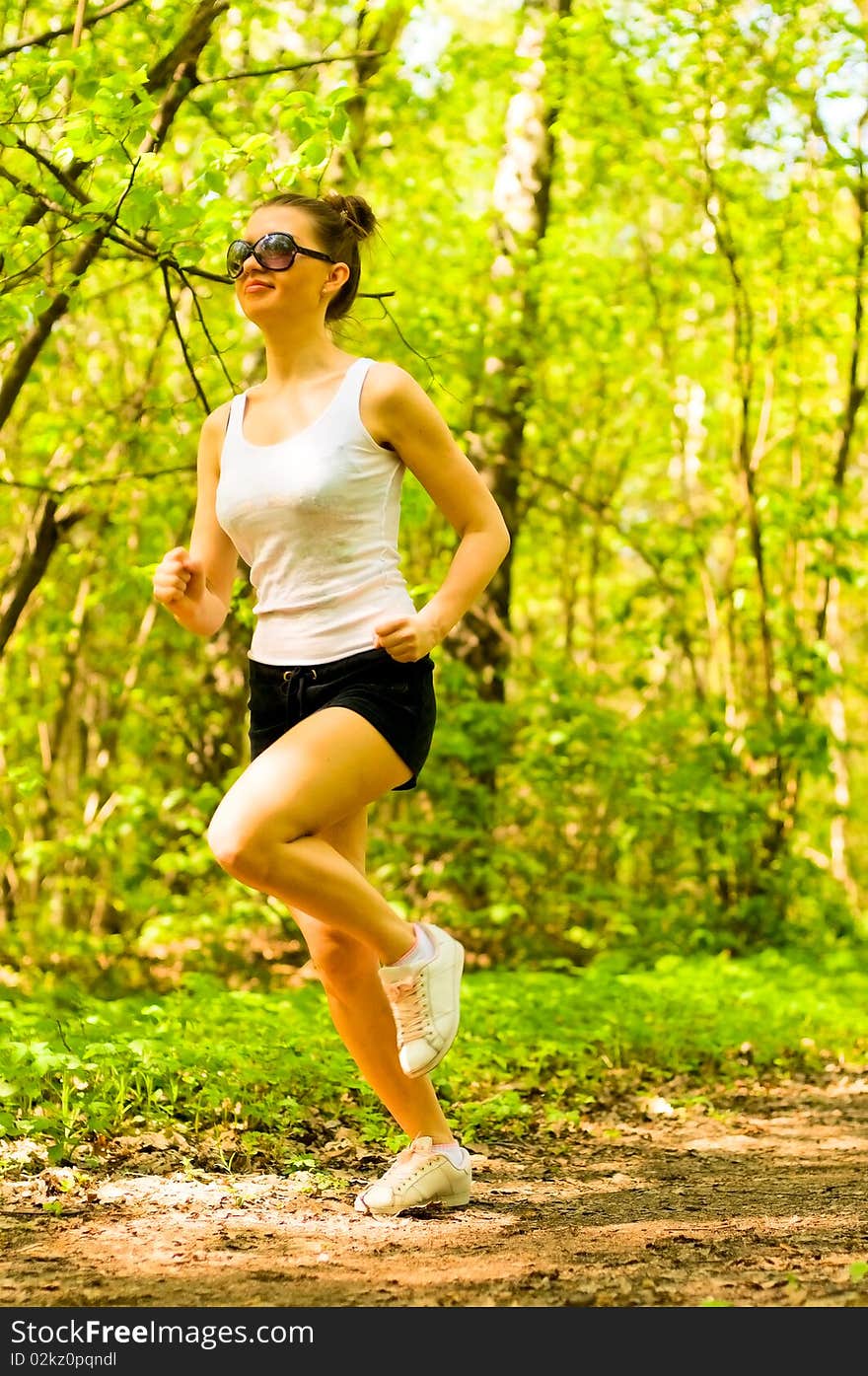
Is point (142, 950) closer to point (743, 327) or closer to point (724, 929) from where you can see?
point (724, 929)

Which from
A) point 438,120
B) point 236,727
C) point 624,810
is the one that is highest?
point 438,120

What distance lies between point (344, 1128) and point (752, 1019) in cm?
252

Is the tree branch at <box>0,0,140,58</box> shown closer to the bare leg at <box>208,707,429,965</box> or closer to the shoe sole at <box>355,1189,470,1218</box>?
the bare leg at <box>208,707,429,965</box>

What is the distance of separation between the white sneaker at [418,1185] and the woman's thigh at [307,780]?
87cm

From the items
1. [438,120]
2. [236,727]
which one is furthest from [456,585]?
[438,120]

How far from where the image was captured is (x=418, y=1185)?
3.33 m

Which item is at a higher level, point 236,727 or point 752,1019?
point 236,727

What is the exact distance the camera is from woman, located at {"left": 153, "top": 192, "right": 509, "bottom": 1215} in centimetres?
301

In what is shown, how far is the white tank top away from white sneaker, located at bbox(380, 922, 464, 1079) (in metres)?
0.71

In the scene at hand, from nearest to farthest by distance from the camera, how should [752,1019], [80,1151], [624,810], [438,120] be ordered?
1. [80,1151]
2. [752,1019]
3. [624,810]
4. [438,120]

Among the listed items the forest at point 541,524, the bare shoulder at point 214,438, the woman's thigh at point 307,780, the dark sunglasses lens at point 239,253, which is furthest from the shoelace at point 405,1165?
the forest at point 541,524

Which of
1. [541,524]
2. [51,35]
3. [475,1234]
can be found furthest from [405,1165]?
[541,524]

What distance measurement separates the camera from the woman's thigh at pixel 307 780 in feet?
9.66

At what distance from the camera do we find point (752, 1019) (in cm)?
623
